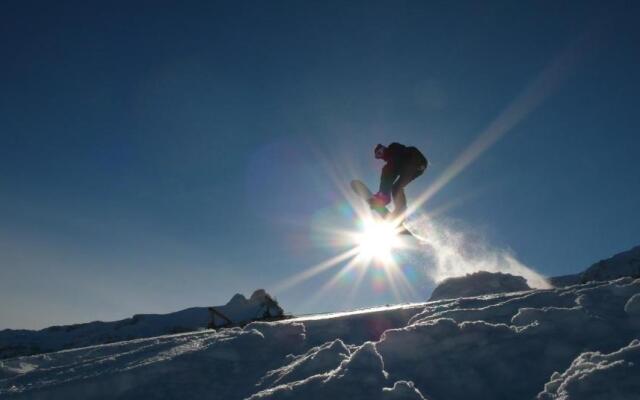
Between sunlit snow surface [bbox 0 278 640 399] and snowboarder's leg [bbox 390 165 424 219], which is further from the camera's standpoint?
snowboarder's leg [bbox 390 165 424 219]

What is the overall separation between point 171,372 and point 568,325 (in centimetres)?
475

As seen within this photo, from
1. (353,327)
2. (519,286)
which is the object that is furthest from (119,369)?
(519,286)

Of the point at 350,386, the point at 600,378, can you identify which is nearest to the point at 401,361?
the point at 350,386

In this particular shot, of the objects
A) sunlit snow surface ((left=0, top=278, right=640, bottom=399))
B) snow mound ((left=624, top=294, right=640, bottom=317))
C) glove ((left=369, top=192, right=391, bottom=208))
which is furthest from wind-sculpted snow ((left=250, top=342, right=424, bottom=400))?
glove ((left=369, top=192, right=391, bottom=208))

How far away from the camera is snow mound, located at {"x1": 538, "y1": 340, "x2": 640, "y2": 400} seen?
370 cm

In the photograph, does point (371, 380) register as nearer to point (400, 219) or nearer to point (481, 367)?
point (481, 367)

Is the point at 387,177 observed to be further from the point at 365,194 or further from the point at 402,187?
the point at 365,194

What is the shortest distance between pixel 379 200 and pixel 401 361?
9365 mm

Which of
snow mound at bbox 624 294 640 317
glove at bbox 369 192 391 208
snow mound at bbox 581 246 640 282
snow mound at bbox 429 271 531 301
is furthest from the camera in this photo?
snow mound at bbox 581 246 640 282

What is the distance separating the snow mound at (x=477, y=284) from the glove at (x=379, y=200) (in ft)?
192

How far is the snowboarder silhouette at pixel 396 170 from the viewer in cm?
1355

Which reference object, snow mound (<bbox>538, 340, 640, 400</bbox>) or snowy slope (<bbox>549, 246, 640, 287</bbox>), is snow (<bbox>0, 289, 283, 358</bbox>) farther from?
snow mound (<bbox>538, 340, 640, 400</bbox>)

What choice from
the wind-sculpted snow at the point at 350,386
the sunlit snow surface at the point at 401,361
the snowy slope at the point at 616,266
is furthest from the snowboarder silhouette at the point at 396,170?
the snowy slope at the point at 616,266

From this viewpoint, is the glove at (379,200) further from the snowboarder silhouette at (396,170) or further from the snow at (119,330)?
the snow at (119,330)
